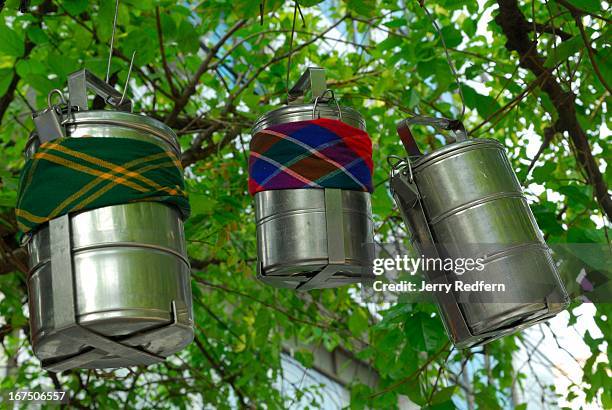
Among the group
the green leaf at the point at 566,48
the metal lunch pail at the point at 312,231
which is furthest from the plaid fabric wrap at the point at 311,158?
the green leaf at the point at 566,48

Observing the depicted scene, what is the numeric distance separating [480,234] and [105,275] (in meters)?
0.40

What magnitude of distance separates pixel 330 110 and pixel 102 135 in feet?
0.93

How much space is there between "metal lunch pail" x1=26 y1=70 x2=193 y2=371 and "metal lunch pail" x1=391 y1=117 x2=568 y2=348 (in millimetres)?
274

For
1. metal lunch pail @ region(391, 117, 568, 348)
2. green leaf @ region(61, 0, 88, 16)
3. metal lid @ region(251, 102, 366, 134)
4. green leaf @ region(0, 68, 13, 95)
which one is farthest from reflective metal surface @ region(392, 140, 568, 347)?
green leaf @ region(0, 68, 13, 95)

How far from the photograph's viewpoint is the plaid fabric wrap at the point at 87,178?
81 cm

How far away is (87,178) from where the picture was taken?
0.81m

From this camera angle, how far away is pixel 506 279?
867mm

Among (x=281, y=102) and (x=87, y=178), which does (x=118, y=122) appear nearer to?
(x=87, y=178)

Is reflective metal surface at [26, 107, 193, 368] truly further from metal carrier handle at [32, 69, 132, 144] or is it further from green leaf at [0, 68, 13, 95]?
green leaf at [0, 68, 13, 95]

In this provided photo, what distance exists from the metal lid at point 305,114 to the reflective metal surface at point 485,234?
114mm

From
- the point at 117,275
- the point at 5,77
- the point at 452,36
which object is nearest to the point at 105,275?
the point at 117,275

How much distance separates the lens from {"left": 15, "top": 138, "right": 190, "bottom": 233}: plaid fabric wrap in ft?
2.66

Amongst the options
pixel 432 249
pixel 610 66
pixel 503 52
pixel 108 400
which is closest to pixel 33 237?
pixel 432 249

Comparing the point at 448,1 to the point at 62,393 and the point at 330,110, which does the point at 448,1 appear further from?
the point at 62,393
